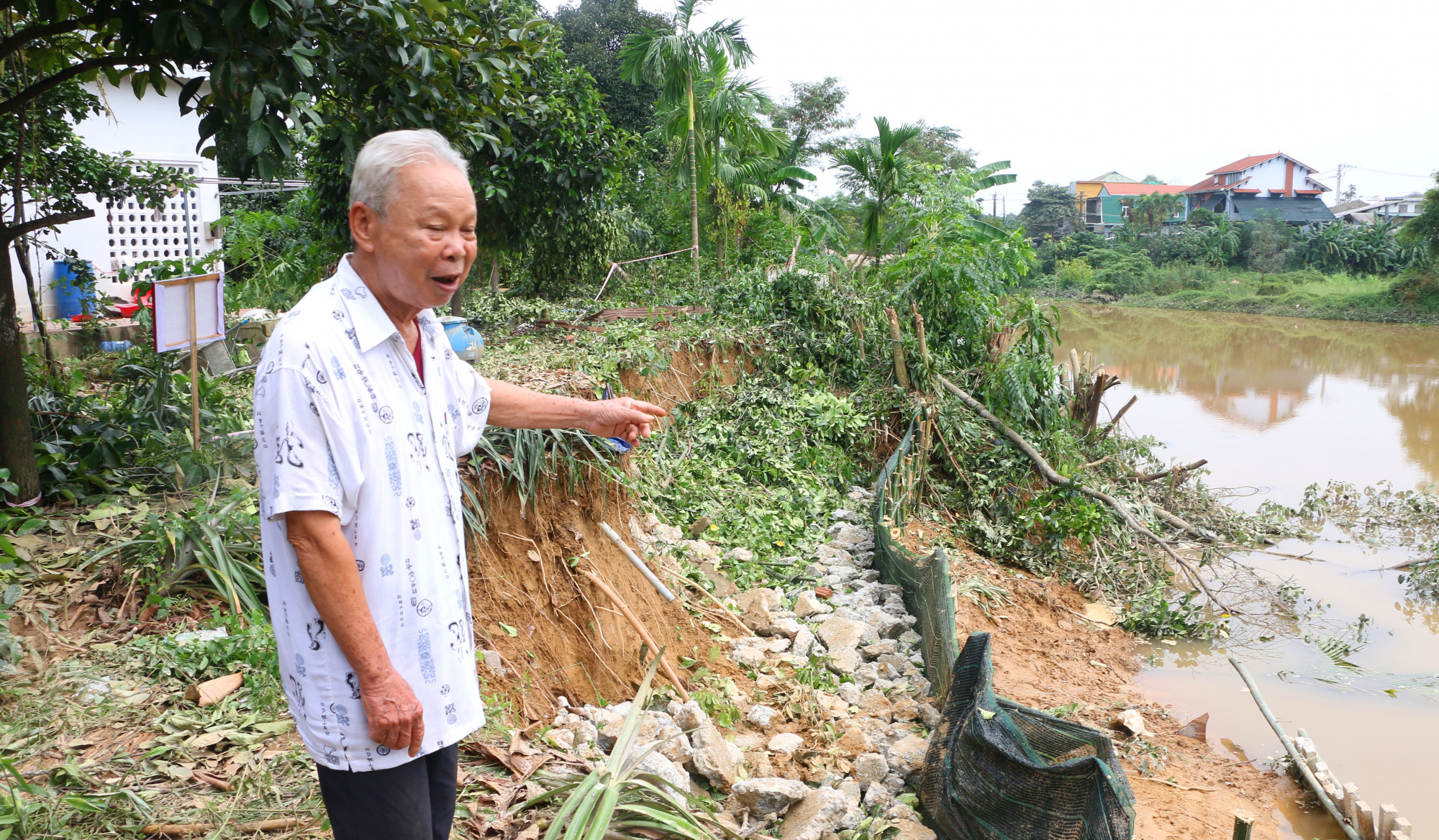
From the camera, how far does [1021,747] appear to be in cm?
309

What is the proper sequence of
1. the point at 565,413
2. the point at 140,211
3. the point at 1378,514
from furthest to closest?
1. the point at 140,211
2. the point at 1378,514
3. the point at 565,413

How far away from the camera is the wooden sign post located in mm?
3719

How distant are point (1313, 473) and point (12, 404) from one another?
13.3 meters

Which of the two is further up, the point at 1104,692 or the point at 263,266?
the point at 263,266

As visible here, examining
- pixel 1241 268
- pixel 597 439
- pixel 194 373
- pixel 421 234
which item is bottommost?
pixel 597 439

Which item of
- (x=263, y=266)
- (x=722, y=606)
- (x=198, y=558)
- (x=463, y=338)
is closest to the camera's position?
(x=198, y=558)

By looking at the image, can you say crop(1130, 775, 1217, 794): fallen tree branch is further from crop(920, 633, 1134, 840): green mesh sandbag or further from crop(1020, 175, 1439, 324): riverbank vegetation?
crop(1020, 175, 1439, 324): riverbank vegetation

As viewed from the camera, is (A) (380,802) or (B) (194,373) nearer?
(A) (380,802)

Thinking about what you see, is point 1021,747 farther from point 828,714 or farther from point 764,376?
point 764,376

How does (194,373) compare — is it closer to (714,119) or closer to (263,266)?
(263,266)

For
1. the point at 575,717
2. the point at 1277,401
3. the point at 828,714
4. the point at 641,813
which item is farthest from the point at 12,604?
the point at 1277,401

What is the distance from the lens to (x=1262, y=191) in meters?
41.7

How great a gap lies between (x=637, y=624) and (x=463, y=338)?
2.18m

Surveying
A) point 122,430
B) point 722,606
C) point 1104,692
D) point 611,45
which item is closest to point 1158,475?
point 1104,692
